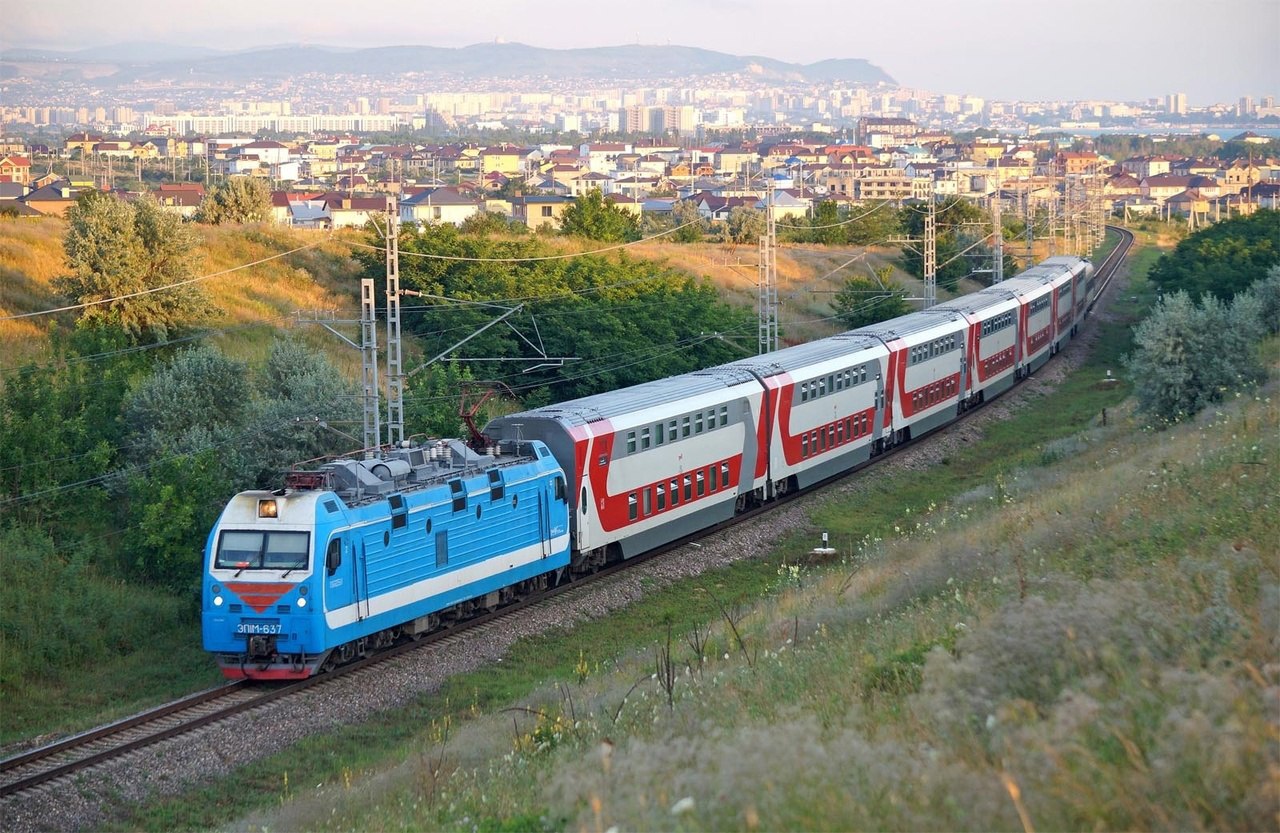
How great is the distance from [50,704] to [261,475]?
909 cm

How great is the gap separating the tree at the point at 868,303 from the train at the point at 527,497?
16129 millimetres

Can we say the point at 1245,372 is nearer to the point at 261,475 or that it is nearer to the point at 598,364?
the point at 598,364

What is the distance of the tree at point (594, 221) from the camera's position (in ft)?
262

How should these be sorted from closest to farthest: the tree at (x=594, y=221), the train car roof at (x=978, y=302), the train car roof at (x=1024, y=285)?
the train car roof at (x=978, y=302)
the train car roof at (x=1024, y=285)
the tree at (x=594, y=221)

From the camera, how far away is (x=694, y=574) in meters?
28.7

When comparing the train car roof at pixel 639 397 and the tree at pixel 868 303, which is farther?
the tree at pixel 868 303

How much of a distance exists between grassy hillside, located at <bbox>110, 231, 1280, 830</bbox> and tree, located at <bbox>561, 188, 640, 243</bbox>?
52.8 metres

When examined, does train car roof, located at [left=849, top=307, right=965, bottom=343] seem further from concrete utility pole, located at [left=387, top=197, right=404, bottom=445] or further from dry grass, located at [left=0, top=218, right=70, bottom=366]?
dry grass, located at [left=0, top=218, right=70, bottom=366]

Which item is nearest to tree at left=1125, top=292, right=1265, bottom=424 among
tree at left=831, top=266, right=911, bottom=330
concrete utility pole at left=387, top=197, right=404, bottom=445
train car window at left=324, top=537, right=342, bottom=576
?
concrete utility pole at left=387, top=197, right=404, bottom=445

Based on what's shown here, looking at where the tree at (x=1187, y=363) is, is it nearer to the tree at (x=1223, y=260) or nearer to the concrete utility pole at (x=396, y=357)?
the concrete utility pole at (x=396, y=357)

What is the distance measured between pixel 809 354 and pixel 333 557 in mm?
19459

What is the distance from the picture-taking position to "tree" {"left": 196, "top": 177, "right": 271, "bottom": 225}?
76.1 metres

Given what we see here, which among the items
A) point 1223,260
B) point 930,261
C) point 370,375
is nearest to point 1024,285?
point 930,261

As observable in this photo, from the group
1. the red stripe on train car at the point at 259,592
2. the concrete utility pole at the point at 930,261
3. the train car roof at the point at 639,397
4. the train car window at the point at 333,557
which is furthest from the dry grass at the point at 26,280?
the concrete utility pole at the point at 930,261
